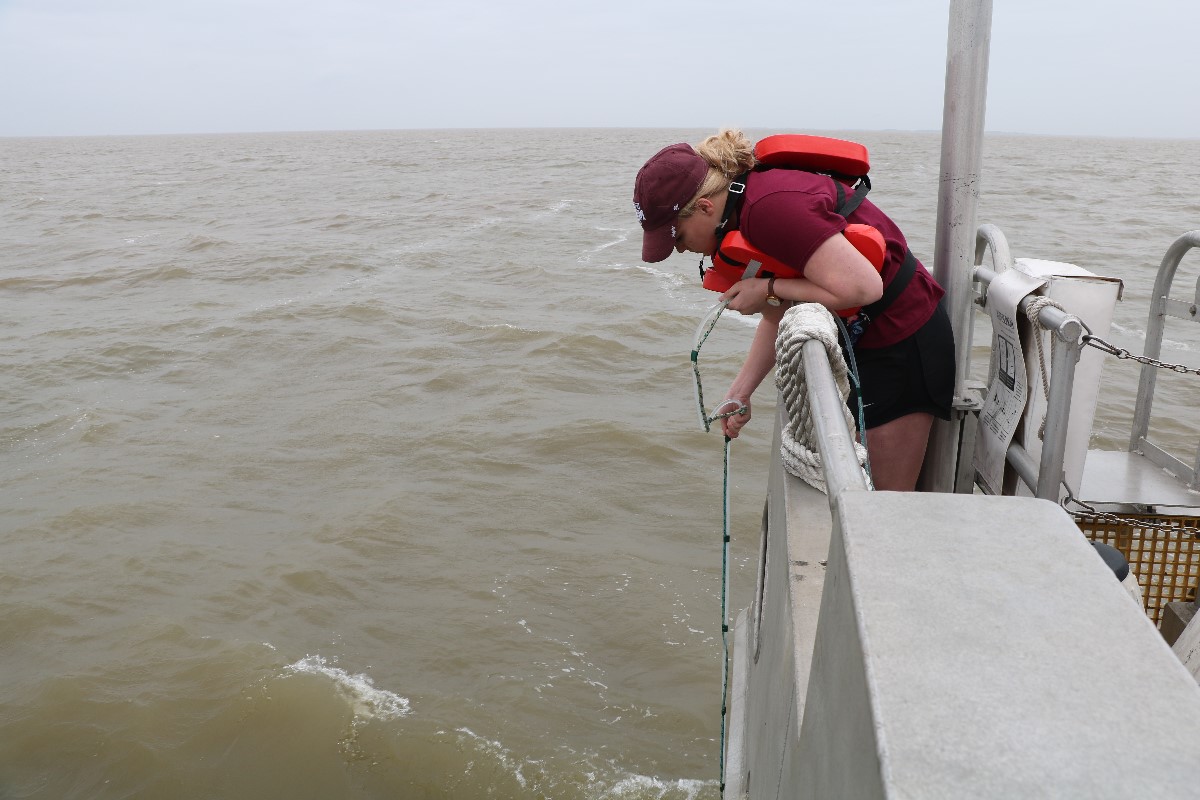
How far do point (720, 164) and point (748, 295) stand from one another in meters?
0.34

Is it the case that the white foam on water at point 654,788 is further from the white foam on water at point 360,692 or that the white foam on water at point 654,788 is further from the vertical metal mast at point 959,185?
the vertical metal mast at point 959,185

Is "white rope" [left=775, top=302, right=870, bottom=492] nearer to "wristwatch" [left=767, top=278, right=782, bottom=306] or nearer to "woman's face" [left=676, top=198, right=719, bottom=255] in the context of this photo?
"wristwatch" [left=767, top=278, right=782, bottom=306]

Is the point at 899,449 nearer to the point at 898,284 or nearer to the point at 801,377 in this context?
the point at 898,284

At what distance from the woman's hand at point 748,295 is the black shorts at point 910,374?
35 cm

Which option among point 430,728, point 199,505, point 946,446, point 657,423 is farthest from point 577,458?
point 946,446

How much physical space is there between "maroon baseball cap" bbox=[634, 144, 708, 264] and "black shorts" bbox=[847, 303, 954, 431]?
→ 2.09 feet

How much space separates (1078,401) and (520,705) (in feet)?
9.34

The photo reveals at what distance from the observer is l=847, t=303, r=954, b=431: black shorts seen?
2.48 meters

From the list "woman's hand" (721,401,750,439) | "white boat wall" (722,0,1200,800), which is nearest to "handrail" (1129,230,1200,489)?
"woman's hand" (721,401,750,439)

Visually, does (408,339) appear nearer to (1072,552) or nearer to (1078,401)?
(1078,401)

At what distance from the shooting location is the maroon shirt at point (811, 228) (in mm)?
2146

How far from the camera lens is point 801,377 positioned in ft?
6.16

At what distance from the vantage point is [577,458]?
7094mm

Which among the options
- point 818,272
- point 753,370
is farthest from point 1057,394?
point 753,370
